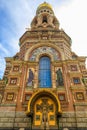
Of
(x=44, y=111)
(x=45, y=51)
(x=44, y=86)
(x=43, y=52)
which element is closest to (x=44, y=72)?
(x=44, y=86)

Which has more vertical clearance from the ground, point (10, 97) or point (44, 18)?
point (44, 18)

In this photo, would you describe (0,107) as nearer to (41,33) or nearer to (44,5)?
(41,33)

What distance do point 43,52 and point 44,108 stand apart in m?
7.80

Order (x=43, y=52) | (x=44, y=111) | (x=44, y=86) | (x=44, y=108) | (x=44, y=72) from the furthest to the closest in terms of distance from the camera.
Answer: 1. (x=43, y=52)
2. (x=44, y=72)
3. (x=44, y=86)
4. (x=44, y=108)
5. (x=44, y=111)

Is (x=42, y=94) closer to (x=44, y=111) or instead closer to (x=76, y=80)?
(x=44, y=111)

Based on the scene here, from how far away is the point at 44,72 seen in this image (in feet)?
59.1

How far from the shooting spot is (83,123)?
13516 millimetres

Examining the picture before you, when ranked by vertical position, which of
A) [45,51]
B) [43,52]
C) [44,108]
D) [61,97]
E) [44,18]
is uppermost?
[44,18]

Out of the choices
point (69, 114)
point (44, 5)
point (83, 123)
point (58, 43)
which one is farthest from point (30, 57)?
point (44, 5)

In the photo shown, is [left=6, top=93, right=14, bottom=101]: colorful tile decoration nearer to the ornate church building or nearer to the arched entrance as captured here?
the ornate church building

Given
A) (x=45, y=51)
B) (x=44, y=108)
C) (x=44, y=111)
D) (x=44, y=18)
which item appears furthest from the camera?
(x=44, y=18)

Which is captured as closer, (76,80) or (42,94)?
(42,94)

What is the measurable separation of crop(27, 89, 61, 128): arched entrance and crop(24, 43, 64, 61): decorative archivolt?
561 cm

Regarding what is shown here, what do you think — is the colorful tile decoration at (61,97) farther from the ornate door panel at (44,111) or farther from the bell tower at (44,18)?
the bell tower at (44,18)
